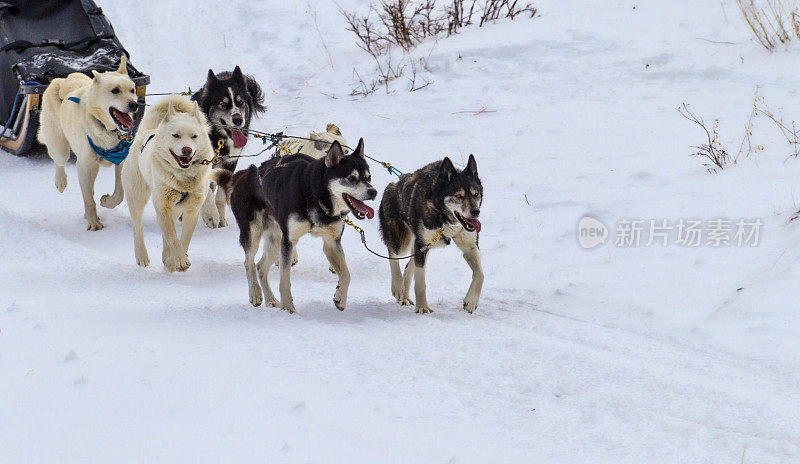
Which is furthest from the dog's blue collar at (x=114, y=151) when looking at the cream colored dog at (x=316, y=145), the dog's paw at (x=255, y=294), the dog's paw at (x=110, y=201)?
the dog's paw at (x=255, y=294)

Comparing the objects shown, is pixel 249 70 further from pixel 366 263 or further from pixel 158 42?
pixel 366 263

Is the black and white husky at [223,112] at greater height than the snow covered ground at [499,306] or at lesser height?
greater

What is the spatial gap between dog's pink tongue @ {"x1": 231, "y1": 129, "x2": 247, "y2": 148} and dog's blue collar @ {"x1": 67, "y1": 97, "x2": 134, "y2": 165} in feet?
2.72

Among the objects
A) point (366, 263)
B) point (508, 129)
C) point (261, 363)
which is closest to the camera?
point (261, 363)

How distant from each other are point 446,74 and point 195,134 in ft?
15.1

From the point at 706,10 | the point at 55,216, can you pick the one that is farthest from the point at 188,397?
the point at 706,10

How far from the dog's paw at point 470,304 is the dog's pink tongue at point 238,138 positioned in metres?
2.76

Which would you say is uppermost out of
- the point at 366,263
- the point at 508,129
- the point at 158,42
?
the point at 158,42

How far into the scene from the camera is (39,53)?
25.3ft

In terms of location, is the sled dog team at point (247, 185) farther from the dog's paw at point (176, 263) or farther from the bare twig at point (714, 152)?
the bare twig at point (714, 152)

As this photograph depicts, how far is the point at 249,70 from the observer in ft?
36.5

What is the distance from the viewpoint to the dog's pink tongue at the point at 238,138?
6570mm

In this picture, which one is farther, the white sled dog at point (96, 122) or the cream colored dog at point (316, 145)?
the white sled dog at point (96, 122)

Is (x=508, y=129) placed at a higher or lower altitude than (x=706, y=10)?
lower
